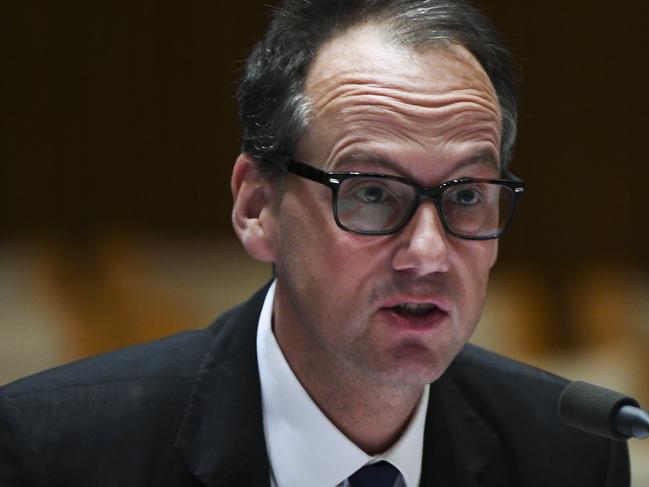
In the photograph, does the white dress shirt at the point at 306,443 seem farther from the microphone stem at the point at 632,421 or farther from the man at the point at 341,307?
the microphone stem at the point at 632,421

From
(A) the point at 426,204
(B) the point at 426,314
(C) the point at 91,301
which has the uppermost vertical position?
(A) the point at 426,204

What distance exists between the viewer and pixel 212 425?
60.5 inches

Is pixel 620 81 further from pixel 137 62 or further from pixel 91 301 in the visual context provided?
pixel 91 301

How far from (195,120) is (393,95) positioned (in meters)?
1.79

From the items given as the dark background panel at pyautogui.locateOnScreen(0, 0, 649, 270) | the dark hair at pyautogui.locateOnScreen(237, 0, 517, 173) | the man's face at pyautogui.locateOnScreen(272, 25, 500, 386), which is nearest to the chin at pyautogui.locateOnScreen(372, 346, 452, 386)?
the man's face at pyautogui.locateOnScreen(272, 25, 500, 386)

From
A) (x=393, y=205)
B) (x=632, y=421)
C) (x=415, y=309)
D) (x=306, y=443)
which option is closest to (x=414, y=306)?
(x=415, y=309)

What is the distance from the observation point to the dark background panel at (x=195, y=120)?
3008mm

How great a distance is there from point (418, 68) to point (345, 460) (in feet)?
1.71

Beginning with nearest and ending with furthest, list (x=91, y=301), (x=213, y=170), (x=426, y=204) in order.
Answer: (x=426, y=204), (x=91, y=301), (x=213, y=170)

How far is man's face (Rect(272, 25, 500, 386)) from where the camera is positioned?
4.58 ft

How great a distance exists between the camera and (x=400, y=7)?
1.53 m

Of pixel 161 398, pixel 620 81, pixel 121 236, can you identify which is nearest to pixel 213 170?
pixel 121 236

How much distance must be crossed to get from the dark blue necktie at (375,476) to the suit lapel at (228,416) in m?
0.12

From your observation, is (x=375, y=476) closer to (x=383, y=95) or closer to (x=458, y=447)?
(x=458, y=447)
